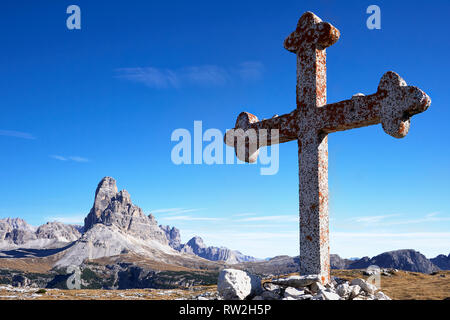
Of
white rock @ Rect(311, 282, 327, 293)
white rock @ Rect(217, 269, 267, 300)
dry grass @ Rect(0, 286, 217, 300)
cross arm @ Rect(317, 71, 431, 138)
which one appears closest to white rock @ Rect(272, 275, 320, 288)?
white rock @ Rect(311, 282, 327, 293)

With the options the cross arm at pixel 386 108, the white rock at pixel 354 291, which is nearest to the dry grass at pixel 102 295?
the white rock at pixel 354 291

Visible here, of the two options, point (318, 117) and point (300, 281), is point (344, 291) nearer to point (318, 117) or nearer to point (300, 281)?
point (300, 281)

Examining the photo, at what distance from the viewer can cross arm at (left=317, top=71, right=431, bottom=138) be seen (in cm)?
845

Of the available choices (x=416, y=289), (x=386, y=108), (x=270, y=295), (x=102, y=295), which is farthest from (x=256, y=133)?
(x=102, y=295)

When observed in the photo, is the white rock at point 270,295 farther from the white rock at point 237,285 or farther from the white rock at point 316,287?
the white rock at point 316,287

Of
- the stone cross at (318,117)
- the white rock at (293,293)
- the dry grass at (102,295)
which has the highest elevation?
the stone cross at (318,117)

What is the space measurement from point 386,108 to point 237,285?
17.7 feet

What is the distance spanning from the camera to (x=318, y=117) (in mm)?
10047

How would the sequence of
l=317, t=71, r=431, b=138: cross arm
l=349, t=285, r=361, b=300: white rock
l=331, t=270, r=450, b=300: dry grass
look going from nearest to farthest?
1. l=349, t=285, r=361, b=300: white rock
2. l=317, t=71, r=431, b=138: cross arm
3. l=331, t=270, r=450, b=300: dry grass

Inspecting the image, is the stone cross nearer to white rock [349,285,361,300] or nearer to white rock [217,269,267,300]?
white rock [349,285,361,300]

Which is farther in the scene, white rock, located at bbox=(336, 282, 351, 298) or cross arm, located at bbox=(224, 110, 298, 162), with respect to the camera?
cross arm, located at bbox=(224, 110, 298, 162)

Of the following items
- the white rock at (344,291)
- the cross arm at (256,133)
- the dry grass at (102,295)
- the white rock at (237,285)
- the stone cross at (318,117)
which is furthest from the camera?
the dry grass at (102,295)

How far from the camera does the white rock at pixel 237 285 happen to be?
26.2ft

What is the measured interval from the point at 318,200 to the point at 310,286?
2149mm
